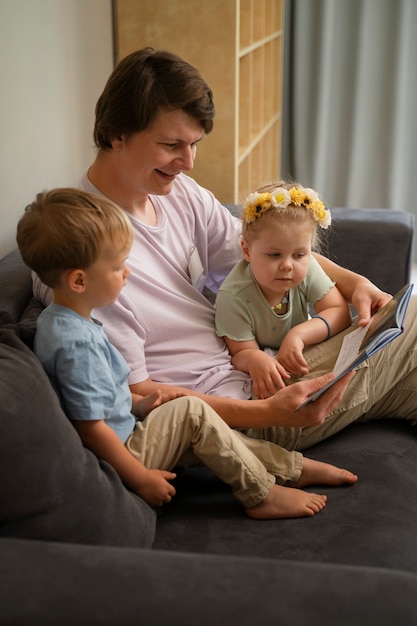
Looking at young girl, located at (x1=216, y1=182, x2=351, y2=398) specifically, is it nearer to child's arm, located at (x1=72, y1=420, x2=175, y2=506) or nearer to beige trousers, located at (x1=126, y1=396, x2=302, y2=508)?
beige trousers, located at (x1=126, y1=396, x2=302, y2=508)

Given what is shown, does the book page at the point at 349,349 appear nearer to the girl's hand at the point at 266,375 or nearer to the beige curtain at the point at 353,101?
the girl's hand at the point at 266,375

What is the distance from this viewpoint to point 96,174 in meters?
1.84

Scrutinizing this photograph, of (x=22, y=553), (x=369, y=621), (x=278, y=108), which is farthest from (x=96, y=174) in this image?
(x=278, y=108)

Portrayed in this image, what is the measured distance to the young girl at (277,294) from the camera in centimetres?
187

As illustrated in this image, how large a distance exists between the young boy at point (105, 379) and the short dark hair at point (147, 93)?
394mm

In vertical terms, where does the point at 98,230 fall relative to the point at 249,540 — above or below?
above

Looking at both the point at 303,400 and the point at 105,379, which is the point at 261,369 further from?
the point at 105,379

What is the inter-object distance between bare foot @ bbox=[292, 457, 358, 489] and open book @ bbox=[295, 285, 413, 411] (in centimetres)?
14

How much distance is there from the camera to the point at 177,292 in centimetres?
193

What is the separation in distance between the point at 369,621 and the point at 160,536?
26.4 inches

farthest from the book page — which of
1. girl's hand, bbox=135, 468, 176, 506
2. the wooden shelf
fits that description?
the wooden shelf

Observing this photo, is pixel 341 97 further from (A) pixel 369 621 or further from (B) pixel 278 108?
(A) pixel 369 621

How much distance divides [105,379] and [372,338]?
0.54m

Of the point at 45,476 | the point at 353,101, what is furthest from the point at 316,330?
the point at 353,101
